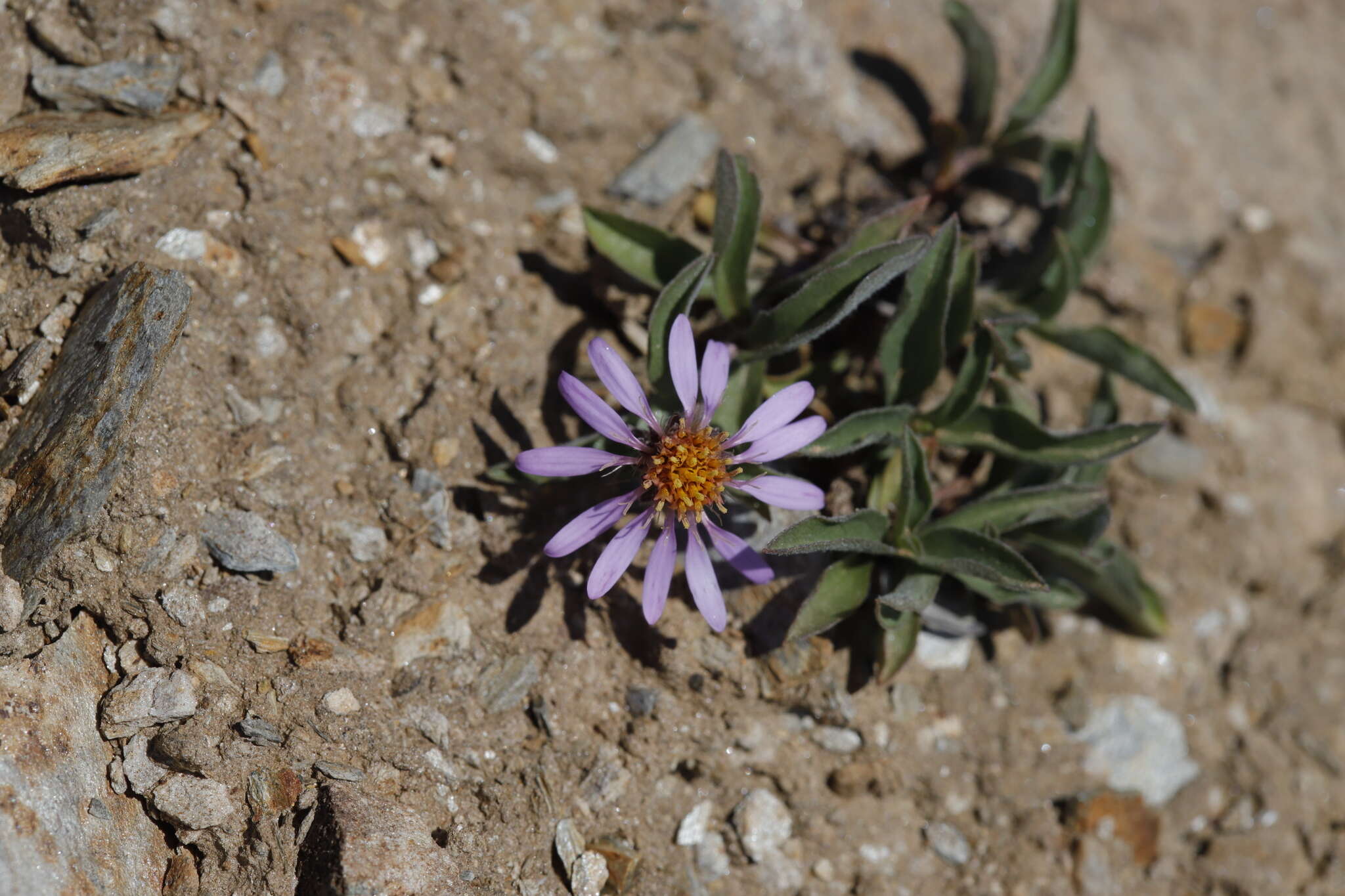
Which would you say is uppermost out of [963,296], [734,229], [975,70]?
[975,70]

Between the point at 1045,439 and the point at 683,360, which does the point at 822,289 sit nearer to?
the point at 683,360

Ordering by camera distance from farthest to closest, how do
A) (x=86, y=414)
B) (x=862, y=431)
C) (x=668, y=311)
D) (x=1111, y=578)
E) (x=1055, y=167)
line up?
(x=1055, y=167) → (x=1111, y=578) → (x=862, y=431) → (x=668, y=311) → (x=86, y=414)

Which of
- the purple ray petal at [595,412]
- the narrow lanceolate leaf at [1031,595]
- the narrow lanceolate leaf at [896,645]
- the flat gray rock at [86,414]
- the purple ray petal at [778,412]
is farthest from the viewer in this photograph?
the narrow lanceolate leaf at [1031,595]

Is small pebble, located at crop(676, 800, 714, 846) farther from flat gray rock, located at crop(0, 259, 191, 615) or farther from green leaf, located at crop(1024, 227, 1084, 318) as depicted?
green leaf, located at crop(1024, 227, 1084, 318)

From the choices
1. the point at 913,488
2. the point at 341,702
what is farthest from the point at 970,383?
the point at 341,702

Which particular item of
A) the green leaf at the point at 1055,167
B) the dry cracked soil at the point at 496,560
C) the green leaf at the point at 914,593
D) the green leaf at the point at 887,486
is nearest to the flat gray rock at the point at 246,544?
the dry cracked soil at the point at 496,560

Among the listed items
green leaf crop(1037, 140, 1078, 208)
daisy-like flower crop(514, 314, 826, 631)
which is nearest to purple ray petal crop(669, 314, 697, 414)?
daisy-like flower crop(514, 314, 826, 631)

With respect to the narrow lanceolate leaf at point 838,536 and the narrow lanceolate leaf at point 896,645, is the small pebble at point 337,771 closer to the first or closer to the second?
the narrow lanceolate leaf at point 838,536
